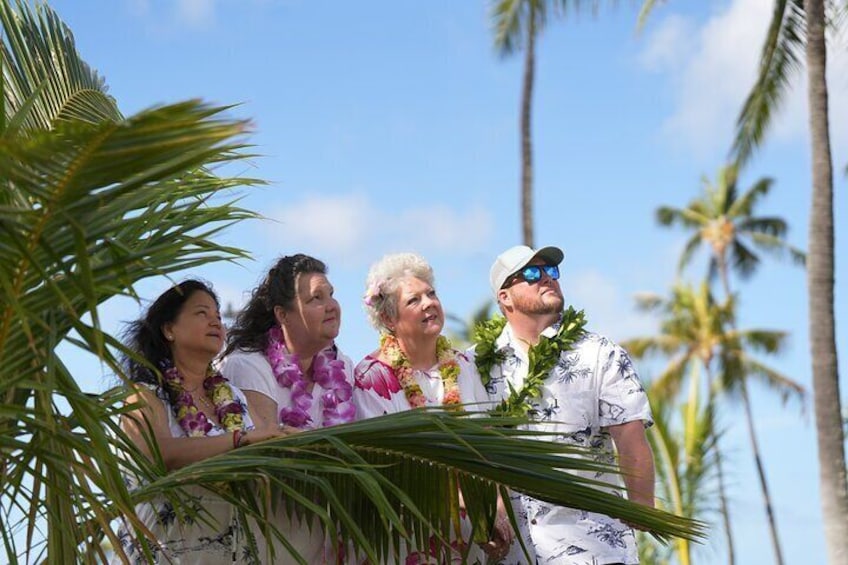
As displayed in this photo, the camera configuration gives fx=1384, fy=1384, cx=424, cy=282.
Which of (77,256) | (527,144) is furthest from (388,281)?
(527,144)

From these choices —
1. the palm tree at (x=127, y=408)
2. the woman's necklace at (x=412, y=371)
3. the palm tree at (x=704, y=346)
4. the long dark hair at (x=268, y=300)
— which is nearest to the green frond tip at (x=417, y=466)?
the palm tree at (x=127, y=408)

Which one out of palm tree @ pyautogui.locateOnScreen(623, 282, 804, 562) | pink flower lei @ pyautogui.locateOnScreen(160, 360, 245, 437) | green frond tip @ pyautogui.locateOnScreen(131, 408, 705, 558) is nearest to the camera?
green frond tip @ pyautogui.locateOnScreen(131, 408, 705, 558)

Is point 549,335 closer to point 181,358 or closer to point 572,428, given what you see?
point 572,428

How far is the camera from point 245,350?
574cm

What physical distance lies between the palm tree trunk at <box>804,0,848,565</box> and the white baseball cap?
1153 centimetres

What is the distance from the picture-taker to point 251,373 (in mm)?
5574

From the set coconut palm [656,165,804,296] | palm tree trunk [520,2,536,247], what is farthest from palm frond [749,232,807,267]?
palm tree trunk [520,2,536,247]

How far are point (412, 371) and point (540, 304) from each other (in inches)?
24.3

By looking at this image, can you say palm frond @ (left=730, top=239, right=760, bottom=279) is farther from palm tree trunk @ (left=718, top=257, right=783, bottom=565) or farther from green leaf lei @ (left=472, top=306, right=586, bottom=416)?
green leaf lei @ (left=472, top=306, right=586, bottom=416)

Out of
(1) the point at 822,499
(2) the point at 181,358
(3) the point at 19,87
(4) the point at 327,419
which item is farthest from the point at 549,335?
(1) the point at 822,499

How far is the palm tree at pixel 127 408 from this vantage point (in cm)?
305

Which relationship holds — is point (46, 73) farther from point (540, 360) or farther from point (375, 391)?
point (540, 360)

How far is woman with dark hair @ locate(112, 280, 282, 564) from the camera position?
474 cm

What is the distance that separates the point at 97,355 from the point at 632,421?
8.74 feet
